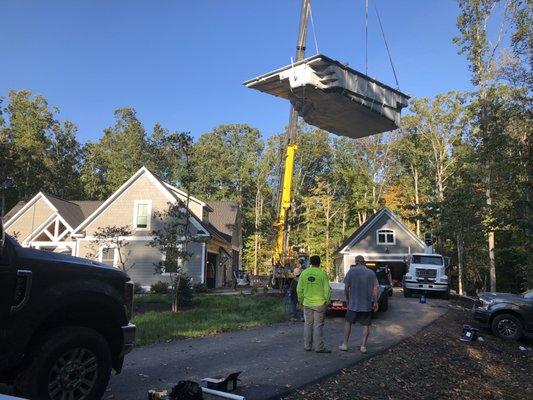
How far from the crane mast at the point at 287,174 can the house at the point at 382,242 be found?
908 inches

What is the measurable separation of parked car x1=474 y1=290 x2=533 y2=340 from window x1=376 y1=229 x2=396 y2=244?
28260mm

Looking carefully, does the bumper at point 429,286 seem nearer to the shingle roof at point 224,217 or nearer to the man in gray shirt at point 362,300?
the shingle roof at point 224,217

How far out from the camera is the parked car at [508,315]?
50.1 ft

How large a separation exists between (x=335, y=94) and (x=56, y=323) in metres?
12.6

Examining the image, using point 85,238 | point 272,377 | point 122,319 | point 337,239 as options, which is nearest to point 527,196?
point 272,377

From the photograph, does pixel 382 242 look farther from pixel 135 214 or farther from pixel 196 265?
pixel 135 214

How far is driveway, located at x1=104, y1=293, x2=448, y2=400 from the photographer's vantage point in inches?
286

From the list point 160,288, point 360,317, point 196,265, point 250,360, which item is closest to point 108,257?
point 196,265

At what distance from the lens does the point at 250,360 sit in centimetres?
919

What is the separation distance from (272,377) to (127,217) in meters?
25.6

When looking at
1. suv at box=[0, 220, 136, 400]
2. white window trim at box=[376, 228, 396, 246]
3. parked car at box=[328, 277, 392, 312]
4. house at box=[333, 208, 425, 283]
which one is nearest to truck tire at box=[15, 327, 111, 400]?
suv at box=[0, 220, 136, 400]

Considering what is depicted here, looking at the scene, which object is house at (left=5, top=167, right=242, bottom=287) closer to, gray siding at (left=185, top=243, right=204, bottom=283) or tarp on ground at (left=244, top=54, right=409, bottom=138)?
gray siding at (left=185, top=243, right=204, bottom=283)

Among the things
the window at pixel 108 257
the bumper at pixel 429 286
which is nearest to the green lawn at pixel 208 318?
the bumper at pixel 429 286

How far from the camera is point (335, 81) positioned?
1606 centimetres
